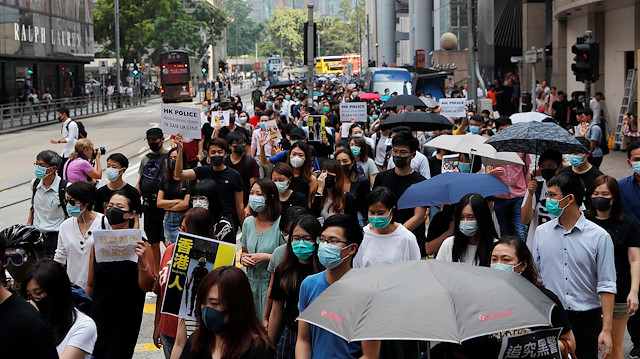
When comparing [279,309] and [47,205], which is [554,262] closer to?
[279,309]

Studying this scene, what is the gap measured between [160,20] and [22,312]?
69.7 m

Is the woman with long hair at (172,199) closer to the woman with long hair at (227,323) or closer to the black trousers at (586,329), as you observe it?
the black trousers at (586,329)

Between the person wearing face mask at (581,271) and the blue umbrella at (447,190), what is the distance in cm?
144

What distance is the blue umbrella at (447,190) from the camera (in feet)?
Result: 24.6

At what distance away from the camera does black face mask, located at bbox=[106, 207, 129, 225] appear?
6.68 meters

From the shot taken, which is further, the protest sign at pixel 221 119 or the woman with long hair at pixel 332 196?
the protest sign at pixel 221 119

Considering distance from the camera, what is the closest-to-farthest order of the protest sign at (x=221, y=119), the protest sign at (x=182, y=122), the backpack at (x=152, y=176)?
1. the backpack at (x=152, y=176)
2. the protest sign at (x=182, y=122)
3. the protest sign at (x=221, y=119)

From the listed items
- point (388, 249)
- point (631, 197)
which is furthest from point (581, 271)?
point (631, 197)

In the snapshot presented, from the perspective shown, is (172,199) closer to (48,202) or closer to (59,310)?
(48,202)

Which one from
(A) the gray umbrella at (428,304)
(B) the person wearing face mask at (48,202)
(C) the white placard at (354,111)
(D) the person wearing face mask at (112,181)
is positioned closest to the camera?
(A) the gray umbrella at (428,304)

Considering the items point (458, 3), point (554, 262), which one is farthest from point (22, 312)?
point (458, 3)

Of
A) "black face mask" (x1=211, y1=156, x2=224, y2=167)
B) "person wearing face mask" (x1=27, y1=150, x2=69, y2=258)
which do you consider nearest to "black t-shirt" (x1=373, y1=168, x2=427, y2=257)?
"black face mask" (x1=211, y1=156, x2=224, y2=167)

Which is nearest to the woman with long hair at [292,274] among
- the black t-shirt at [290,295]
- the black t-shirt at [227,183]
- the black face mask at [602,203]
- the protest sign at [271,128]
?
the black t-shirt at [290,295]

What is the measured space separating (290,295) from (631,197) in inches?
135
